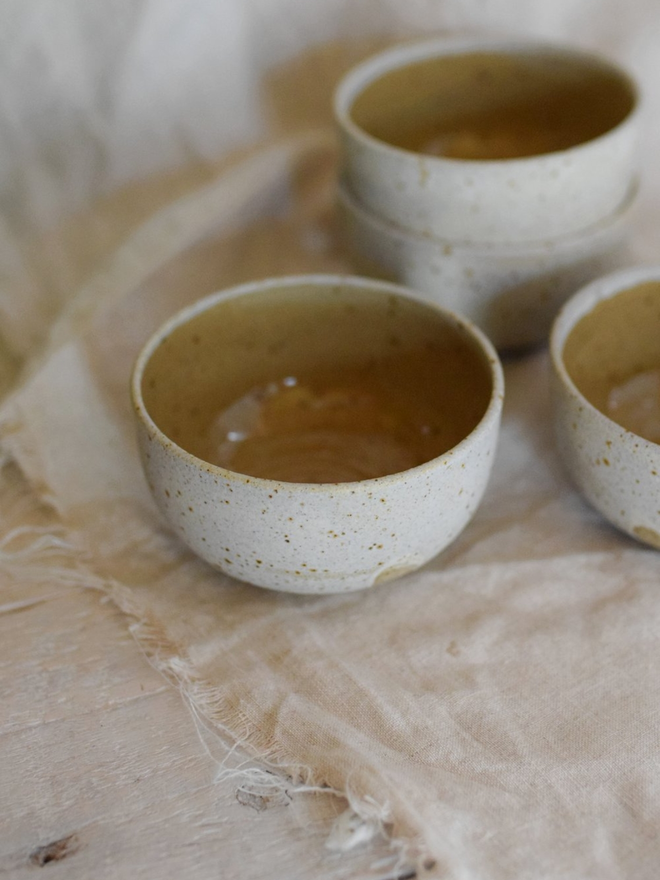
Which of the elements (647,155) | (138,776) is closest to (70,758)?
(138,776)

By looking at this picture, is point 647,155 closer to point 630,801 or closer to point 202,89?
point 202,89

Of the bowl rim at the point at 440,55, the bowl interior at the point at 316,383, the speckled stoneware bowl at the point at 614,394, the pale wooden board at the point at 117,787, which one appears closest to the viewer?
the pale wooden board at the point at 117,787

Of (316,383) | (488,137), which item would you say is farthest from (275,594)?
(488,137)

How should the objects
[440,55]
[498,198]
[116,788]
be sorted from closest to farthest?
[116,788]
[498,198]
[440,55]

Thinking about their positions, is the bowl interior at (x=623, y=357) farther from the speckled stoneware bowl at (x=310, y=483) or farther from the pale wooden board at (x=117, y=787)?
the pale wooden board at (x=117, y=787)

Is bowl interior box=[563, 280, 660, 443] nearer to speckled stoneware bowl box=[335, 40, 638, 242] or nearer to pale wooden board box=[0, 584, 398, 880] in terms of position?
speckled stoneware bowl box=[335, 40, 638, 242]

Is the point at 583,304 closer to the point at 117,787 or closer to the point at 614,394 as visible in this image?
the point at 614,394

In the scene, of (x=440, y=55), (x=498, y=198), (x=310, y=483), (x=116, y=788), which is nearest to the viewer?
(x=116, y=788)

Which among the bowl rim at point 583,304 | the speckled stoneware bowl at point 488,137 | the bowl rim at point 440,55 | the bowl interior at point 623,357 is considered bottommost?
the bowl interior at point 623,357

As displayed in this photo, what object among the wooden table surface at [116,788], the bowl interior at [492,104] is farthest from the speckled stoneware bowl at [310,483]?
the bowl interior at [492,104]
